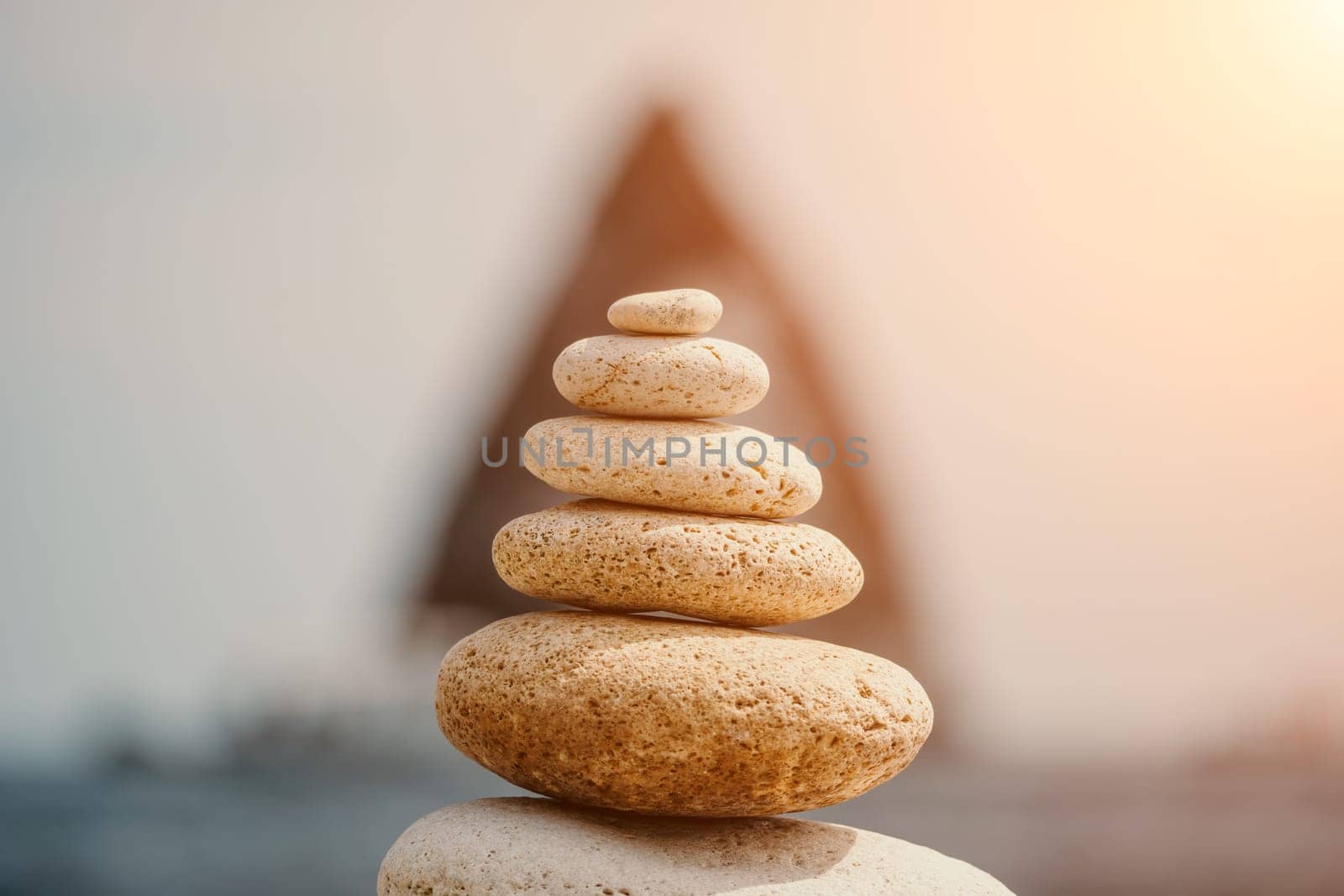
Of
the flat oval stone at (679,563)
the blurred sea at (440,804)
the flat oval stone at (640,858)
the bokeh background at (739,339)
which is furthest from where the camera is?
the bokeh background at (739,339)

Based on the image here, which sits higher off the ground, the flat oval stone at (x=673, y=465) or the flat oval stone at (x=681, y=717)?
the flat oval stone at (x=673, y=465)

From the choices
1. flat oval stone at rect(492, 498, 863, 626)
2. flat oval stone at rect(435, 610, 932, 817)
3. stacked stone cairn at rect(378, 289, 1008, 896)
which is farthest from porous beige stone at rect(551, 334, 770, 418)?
flat oval stone at rect(435, 610, 932, 817)

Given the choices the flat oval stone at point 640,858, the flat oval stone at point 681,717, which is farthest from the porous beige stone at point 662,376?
the flat oval stone at point 640,858

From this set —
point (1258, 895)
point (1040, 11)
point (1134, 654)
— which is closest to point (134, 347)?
point (1040, 11)

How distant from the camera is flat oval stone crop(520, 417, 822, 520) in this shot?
2521 mm

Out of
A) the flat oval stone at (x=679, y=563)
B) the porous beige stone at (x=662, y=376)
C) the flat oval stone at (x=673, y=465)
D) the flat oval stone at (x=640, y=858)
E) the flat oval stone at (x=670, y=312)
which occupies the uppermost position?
the flat oval stone at (x=670, y=312)

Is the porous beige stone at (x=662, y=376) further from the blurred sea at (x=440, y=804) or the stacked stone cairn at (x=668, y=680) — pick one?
the blurred sea at (x=440, y=804)

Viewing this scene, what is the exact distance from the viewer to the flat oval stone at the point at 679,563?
2455mm

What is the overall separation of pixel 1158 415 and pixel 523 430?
2.04 m

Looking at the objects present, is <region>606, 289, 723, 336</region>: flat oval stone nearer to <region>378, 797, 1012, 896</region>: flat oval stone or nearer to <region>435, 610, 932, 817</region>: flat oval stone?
<region>435, 610, 932, 817</region>: flat oval stone

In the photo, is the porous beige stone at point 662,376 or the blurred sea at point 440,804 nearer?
the porous beige stone at point 662,376

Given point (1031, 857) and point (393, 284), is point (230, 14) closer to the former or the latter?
point (393, 284)

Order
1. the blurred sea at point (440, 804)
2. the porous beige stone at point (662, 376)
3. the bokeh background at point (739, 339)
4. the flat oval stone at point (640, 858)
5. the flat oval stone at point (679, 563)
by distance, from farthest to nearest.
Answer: the bokeh background at point (739, 339) → the blurred sea at point (440, 804) → the porous beige stone at point (662, 376) → the flat oval stone at point (679, 563) → the flat oval stone at point (640, 858)

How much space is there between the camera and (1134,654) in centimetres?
378
